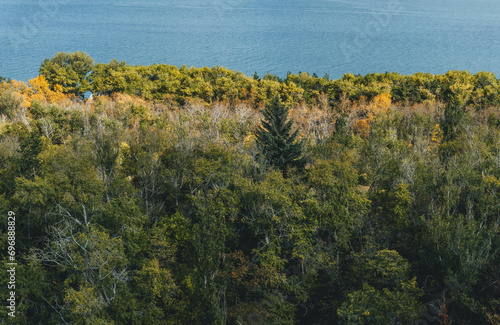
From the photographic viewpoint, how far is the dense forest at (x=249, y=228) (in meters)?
24.4

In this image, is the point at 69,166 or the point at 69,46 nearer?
the point at 69,166

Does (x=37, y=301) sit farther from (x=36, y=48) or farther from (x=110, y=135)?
(x=36, y=48)

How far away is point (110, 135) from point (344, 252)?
2378cm

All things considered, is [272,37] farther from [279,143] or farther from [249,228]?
[249,228]

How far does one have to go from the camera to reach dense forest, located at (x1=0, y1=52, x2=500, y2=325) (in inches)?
961

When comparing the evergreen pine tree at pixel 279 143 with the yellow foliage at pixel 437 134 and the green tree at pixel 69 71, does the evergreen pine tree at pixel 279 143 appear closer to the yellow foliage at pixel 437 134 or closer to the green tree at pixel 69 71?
the yellow foliage at pixel 437 134

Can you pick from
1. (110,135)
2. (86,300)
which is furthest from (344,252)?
(110,135)

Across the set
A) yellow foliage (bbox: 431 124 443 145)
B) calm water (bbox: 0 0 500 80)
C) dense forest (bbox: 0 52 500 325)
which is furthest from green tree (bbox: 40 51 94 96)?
yellow foliage (bbox: 431 124 443 145)

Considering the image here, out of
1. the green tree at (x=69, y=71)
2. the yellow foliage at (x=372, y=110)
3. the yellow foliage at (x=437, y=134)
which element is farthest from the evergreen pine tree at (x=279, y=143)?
the green tree at (x=69, y=71)

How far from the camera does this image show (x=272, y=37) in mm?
136625

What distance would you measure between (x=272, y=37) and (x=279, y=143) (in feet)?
359

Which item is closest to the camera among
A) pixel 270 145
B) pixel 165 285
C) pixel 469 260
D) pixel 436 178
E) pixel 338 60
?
pixel 469 260

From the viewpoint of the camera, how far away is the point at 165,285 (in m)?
26.4

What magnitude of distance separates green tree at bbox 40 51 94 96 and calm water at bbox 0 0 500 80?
28.1 meters
